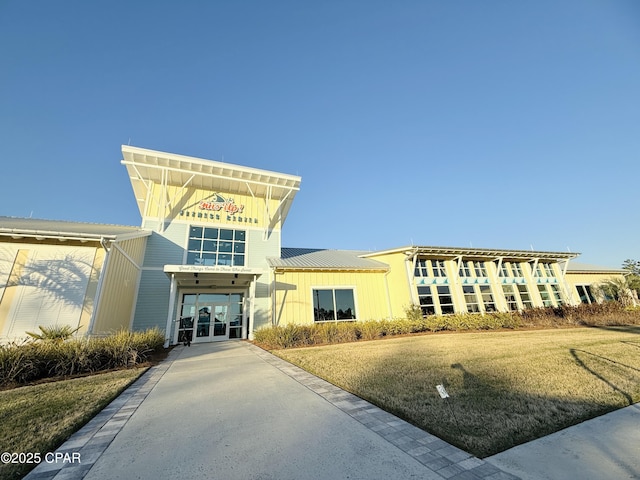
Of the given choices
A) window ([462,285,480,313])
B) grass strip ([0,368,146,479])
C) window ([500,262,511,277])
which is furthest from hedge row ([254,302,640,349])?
grass strip ([0,368,146,479])

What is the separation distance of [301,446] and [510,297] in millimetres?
22002

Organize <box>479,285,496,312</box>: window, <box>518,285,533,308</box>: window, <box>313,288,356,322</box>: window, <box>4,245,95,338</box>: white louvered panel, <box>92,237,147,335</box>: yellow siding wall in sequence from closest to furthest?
<box>4,245,95,338</box>: white louvered panel, <box>92,237,147,335</box>: yellow siding wall, <box>313,288,356,322</box>: window, <box>479,285,496,312</box>: window, <box>518,285,533,308</box>: window

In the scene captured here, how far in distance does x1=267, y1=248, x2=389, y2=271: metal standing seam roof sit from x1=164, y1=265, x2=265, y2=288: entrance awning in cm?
173

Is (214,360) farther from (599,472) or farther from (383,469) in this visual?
(599,472)

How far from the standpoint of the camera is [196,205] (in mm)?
16016

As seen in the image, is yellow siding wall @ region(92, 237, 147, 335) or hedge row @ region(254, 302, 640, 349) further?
hedge row @ region(254, 302, 640, 349)

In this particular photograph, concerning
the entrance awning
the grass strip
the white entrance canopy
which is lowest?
the grass strip

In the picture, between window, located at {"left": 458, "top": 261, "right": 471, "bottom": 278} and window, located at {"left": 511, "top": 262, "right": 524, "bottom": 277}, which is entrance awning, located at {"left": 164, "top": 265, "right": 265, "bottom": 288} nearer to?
window, located at {"left": 458, "top": 261, "right": 471, "bottom": 278}

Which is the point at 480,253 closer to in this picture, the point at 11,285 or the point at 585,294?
the point at 585,294

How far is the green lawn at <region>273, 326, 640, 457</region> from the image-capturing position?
2963 mm

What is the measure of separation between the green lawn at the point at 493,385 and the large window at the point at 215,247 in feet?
32.2

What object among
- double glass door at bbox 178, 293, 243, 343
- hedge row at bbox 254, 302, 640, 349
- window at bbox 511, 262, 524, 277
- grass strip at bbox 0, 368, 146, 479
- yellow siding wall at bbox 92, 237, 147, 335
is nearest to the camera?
grass strip at bbox 0, 368, 146, 479

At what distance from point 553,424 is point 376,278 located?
14.3m

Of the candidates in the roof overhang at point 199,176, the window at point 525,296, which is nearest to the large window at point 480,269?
the window at point 525,296
